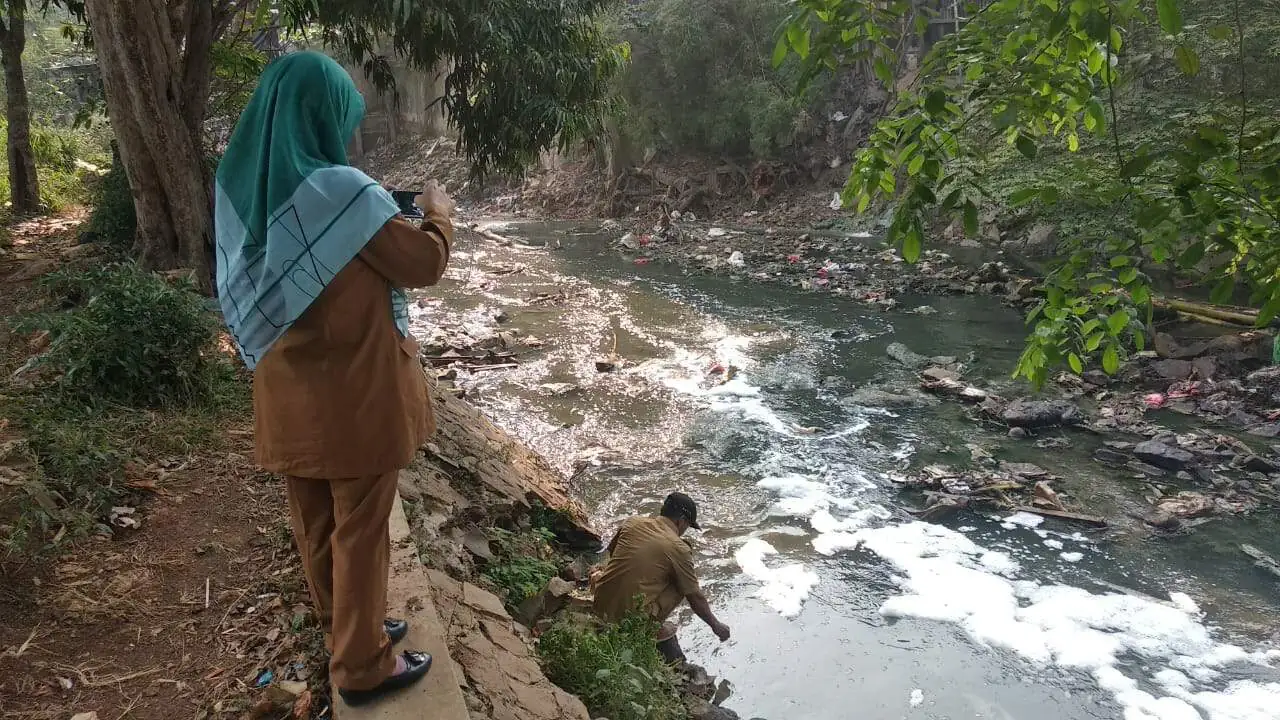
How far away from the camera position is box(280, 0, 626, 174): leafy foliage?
19.2 ft

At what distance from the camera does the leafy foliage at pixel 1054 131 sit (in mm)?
1676

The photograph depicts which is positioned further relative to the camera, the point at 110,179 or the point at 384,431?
the point at 110,179

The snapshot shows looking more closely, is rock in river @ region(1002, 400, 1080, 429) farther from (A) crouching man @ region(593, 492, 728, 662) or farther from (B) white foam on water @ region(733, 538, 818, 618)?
(A) crouching man @ region(593, 492, 728, 662)

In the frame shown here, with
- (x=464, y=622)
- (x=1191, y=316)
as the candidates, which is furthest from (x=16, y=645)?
(x=1191, y=316)

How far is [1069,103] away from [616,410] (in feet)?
21.5

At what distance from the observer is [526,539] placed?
190 inches

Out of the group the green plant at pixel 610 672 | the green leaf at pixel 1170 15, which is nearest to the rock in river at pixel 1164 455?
the green plant at pixel 610 672

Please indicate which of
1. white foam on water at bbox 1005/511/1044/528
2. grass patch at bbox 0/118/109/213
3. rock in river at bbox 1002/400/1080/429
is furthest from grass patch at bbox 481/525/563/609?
grass patch at bbox 0/118/109/213

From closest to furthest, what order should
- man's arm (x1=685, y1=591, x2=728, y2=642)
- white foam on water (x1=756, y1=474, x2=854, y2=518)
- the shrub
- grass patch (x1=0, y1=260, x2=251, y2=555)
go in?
grass patch (x1=0, y1=260, x2=251, y2=555) → man's arm (x1=685, y1=591, x2=728, y2=642) → white foam on water (x1=756, y1=474, x2=854, y2=518) → the shrub

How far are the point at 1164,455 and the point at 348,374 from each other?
24.8 ft

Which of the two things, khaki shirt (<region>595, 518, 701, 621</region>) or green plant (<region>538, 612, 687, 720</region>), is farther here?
khaki shirt (<region>595, 518, 701, 621</region>)

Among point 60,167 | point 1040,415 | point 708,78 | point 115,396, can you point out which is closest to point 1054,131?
point 115,396

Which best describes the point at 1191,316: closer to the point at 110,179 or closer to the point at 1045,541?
the point at 1045,541

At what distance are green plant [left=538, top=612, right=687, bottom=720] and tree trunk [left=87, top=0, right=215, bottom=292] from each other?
4.06 meters
